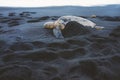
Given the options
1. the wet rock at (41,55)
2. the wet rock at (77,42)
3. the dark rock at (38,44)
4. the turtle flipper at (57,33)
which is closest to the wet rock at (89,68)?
the wet rock at (41,55)

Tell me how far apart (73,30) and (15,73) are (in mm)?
1919

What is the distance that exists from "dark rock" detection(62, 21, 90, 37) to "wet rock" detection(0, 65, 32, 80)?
5.39 ft

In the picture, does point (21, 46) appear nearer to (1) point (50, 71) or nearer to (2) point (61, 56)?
(2) point (61, 56)

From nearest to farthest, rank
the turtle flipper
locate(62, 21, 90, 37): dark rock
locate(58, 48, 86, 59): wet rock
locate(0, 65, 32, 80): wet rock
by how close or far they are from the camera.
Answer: locate(0, 65, 32, 80): wet rock, locate(58, 48, 86, 59): wet rock, the turtle flipper, locate(62, 21, 90, 37): dark rock

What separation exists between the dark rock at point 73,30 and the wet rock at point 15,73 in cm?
164

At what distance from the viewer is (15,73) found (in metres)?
2.33

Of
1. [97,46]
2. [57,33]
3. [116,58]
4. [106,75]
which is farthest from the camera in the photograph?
[57,33]

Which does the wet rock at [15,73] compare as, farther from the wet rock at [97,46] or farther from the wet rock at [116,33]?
the wet rock at [116,33]

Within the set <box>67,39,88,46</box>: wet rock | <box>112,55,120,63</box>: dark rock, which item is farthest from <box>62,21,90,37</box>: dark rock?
<box>112,55,120,63</box>: dark rock

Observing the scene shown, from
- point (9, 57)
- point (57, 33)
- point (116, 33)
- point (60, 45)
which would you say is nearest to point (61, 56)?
point (60, 45)

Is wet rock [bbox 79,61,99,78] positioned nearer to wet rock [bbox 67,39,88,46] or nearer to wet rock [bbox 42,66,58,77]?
wet rock [bbox 42,66,58,77]

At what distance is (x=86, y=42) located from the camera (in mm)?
3500

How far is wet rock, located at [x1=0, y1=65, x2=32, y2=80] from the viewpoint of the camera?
2.26 meters
